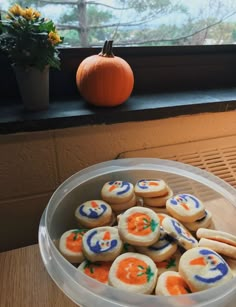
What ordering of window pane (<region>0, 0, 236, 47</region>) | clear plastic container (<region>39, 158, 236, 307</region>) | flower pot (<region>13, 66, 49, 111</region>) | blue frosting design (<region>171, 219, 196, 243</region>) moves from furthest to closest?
window pane (<region>0, 0, 236, 47</region>) < flower pot (<region>13, 66, 49, 111</region>) < blue frosting design (<region>171, 219, 196, 243</region>) < clear plastic container (<region>39, 158, 236, 307</region>)

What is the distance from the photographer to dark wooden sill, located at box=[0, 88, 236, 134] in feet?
1.91

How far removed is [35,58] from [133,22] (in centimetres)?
36

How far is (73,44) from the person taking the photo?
747mm

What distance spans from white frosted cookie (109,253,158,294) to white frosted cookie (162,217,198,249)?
0.06 metres

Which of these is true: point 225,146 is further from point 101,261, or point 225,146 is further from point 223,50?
point 101,261

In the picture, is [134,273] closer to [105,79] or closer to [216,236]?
[216,236]

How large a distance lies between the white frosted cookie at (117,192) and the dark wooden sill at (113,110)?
0.52ft

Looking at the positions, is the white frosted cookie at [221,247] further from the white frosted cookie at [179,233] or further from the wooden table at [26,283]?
the wooden table at [26,283]

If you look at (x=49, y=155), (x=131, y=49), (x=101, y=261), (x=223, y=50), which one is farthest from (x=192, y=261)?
(x=223, y=50)

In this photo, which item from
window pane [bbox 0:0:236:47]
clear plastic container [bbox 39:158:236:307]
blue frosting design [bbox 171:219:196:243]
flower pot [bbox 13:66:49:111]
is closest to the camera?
clear plastic container [bbox 39:158:236:307]

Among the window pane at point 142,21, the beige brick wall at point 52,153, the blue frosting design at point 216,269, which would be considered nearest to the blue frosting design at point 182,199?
the blue frosting design at point 216,269

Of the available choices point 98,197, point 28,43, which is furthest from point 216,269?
point 28,43

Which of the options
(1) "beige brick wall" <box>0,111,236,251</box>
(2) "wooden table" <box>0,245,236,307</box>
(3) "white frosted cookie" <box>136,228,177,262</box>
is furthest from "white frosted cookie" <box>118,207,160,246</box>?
(1) "beige brick wall" <box>0,111,236,251</box>

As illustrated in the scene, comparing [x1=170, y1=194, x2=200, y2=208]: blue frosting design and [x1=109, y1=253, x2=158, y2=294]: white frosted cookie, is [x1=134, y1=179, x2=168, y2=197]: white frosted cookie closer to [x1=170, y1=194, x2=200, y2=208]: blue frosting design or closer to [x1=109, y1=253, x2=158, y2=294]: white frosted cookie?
[x1=170, y1=194, x2=200, y2=208]: blue frosting design
